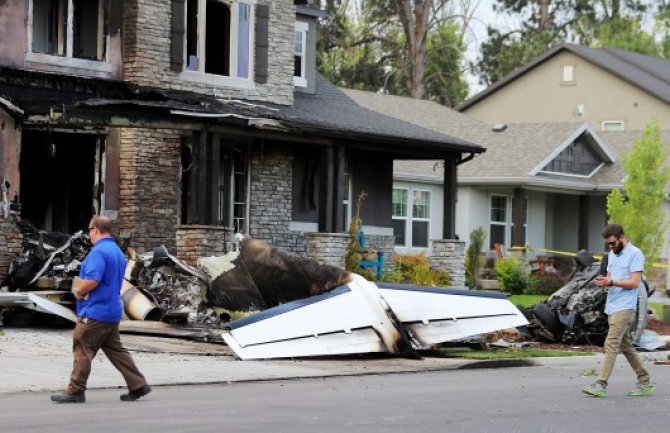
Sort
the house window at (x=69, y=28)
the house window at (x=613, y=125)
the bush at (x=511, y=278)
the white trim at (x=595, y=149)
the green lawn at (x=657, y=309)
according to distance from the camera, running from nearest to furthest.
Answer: the house window at (x=69, y=28) < the green lawn at (x=657, y=309) < the bush at (x=511, y=278) < the white trim at (x=595, y=149) < the house window at (x=613, y=125)

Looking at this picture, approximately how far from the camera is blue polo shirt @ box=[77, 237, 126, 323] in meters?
13.0

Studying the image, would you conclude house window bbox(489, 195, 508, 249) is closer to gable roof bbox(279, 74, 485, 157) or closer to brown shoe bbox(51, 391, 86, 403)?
gable roof bbox(279, 74, 485, 157)

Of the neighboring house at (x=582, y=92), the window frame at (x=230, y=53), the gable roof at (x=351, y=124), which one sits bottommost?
the gable roof at (x=351, y=124)

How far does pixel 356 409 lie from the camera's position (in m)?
13.0

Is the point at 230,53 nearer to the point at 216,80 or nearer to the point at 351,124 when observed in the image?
the point at 216,80

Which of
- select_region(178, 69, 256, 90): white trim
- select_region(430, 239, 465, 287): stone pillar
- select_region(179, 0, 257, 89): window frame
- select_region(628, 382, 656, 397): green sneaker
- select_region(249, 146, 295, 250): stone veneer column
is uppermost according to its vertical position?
Result: select_region(179, 0, 257, 89): window frame

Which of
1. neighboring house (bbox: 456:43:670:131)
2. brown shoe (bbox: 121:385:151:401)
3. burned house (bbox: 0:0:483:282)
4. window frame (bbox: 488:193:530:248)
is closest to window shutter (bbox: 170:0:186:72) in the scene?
burned house (bbox: 0:0:483:282)

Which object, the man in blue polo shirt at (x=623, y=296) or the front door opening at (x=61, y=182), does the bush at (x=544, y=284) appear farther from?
the man in blue polo shirt at (x=623, y=296)

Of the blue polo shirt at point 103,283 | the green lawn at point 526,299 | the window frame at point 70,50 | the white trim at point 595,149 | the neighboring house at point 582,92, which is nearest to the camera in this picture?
the blue polo shirt at point 103,283

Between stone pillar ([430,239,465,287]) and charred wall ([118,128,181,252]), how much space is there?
7114mm

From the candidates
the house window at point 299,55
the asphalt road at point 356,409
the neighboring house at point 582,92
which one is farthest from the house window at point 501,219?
the asphalt road at point 356,409

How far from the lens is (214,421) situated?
11680 millimetres

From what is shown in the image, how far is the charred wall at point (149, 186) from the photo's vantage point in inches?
1021

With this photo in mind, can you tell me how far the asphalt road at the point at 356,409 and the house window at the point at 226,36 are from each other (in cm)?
1254
